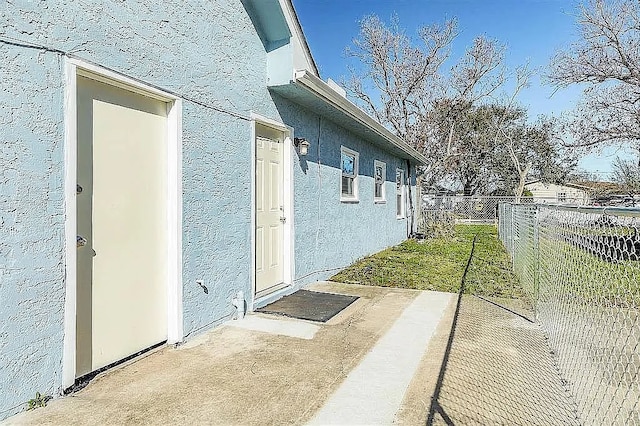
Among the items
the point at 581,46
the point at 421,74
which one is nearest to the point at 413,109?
the point at 421,74

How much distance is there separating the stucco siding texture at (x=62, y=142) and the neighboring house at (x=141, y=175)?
0.03 feet

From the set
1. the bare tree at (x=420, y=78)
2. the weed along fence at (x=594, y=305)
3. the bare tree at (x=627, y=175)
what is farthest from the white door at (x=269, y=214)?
the bare tree at (x=627, y=175)

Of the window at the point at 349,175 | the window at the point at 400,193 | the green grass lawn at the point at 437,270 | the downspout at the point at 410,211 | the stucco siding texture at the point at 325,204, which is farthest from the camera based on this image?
the downspout at the point at 410,211

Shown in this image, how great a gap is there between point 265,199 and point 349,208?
331 centimetres

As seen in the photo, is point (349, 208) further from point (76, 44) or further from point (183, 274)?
point (76, 44)

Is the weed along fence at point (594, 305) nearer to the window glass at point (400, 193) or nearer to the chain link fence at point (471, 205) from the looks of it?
the window glass at point (400, 193)

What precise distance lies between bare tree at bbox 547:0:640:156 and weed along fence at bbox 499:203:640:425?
11.8 m

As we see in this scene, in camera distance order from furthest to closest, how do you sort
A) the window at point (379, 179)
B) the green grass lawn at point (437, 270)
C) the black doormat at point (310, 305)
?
1. the window at point (379, 179)
2. the green grass lawn at point (437, 270)
3. the black doormat at point (310, 305)

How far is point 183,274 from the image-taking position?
4.18 meters

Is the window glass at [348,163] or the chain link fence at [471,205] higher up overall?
the window glass at [348,163]

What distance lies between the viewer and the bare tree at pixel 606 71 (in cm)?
1345

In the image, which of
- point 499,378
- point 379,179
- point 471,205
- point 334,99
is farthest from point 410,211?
point 499,378

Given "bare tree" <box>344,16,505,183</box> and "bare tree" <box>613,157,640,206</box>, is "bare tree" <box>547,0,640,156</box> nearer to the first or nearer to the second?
"bare tree" <box>344,16,505,183</box>

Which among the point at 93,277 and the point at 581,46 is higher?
the point at 581,46
